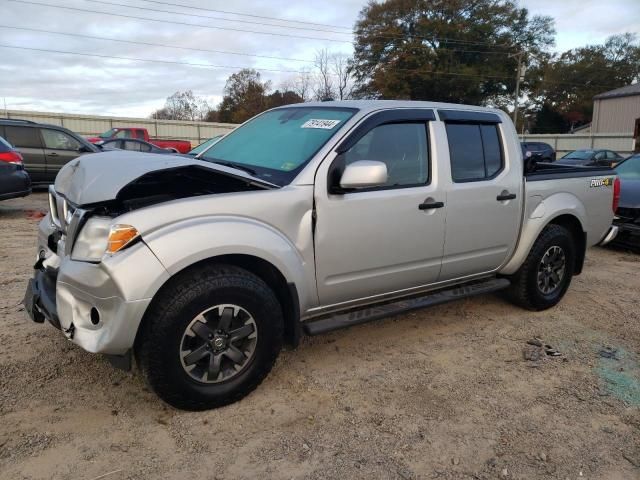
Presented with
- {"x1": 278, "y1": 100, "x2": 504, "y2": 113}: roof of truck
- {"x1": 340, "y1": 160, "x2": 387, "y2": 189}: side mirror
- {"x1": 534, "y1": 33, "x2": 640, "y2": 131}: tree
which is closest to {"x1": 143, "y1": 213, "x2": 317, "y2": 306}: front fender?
{"x1": 340, "y1": 160, "x2": 387, "y2": 189}: side mirror

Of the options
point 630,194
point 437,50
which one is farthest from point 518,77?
point 630,194

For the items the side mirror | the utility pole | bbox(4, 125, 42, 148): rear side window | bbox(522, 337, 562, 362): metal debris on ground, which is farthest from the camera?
the utility pole

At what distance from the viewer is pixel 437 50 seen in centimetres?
4688

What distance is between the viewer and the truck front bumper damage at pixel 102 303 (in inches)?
104

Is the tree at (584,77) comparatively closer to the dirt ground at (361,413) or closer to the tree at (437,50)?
the tree at (437,50)

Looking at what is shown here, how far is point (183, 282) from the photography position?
2.83 m

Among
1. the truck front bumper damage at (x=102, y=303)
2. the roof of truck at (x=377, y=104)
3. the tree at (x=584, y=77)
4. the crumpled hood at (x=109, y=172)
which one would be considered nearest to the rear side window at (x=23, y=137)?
the crumpled hood at (x=109, y=172)

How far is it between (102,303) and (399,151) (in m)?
2.23

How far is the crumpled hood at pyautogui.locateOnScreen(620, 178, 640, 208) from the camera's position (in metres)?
7.54

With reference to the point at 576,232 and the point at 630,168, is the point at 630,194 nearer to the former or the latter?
the point at 630,168

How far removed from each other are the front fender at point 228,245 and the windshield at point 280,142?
403mm

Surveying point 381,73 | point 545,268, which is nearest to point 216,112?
point 381,73

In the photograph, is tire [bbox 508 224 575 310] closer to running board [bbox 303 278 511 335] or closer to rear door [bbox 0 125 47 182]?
running board [bbox 303 278 511 335]

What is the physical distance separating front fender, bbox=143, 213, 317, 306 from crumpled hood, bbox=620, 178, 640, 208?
6240mm
